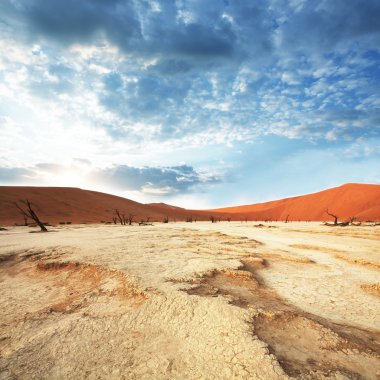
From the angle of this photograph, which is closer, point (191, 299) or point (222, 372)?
point (222, 372)

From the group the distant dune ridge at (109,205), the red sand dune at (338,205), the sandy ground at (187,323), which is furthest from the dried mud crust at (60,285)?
the red sand dune at (338,205)

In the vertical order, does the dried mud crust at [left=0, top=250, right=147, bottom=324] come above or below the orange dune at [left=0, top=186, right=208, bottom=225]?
below

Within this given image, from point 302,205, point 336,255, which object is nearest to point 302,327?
point 336,255

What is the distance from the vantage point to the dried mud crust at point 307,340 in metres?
1.92

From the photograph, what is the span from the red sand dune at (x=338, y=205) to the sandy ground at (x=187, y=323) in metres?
41.1

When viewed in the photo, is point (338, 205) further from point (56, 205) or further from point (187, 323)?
point (187, 323)

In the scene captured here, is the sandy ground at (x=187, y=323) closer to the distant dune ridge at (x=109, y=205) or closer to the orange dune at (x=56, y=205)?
the distant dune ridge at (x=109, y=205)

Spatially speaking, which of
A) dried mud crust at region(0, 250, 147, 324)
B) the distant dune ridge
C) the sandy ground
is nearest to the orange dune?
the distant dune ridge

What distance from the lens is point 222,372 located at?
190 centimetres

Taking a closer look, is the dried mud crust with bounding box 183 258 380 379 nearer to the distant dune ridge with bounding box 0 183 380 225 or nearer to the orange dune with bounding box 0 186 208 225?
the distant dune ridge with bounding box 0 183 380 225

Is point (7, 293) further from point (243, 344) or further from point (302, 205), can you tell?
point (302, 205)

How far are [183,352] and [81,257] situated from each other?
13.0 feet

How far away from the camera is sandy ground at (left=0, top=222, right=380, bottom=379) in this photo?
2.00m

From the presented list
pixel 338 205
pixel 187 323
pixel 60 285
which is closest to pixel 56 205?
pixel 60 285
